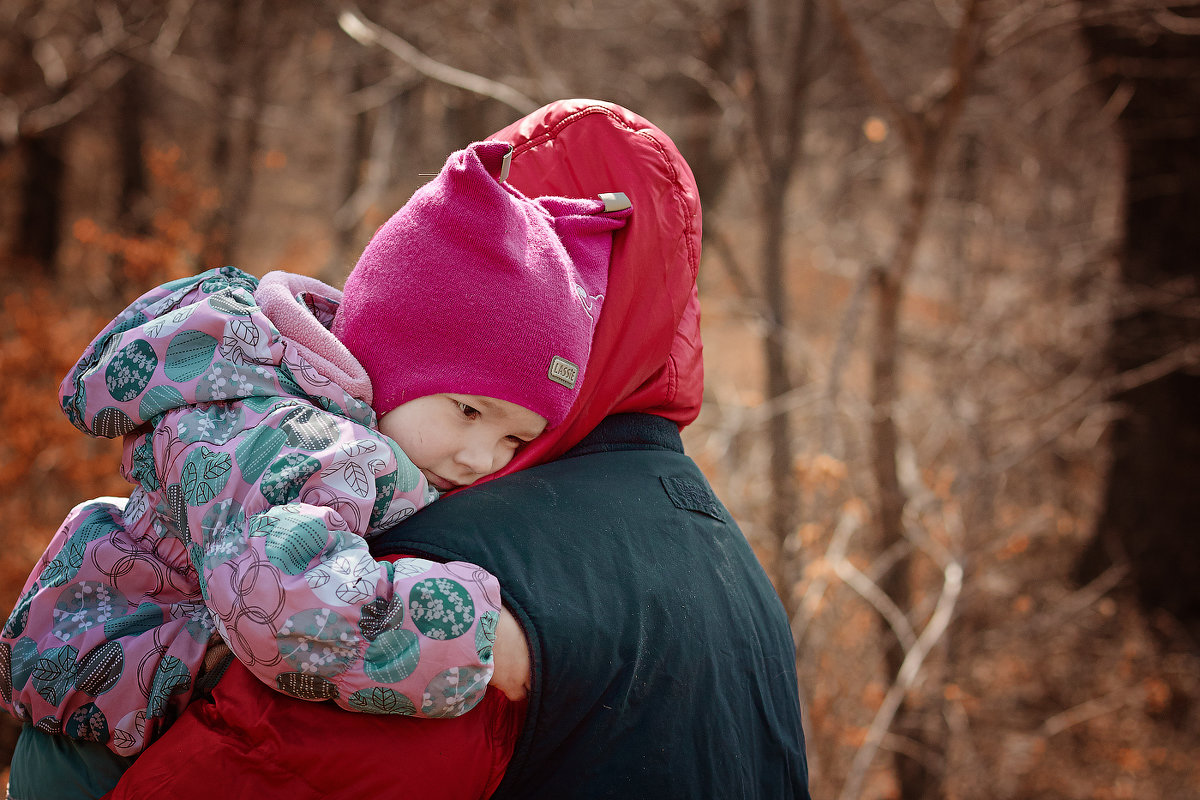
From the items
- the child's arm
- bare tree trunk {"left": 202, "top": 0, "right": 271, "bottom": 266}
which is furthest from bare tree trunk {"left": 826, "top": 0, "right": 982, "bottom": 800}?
bare tree trunk {"left": 202, "top": 0, "right": 271, "bottom": 266}

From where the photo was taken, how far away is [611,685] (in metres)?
1.18

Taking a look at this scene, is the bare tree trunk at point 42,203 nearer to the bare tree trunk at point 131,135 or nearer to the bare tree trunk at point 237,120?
the bare tree trunk at point 131,135

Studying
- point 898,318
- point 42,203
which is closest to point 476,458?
point 898,318

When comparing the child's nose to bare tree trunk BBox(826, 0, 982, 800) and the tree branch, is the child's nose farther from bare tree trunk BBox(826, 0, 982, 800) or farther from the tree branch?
bare tree trunk BBox(826, 0, 982, 800)

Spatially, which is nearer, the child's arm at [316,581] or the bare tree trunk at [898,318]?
the child's arm at [316,581]

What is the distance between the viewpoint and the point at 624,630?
119 cm

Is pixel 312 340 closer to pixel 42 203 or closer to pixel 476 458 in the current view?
pixel 476 458

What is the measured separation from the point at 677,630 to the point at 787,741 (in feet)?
1.04

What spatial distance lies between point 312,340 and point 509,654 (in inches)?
20.2

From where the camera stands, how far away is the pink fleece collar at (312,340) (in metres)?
1.28

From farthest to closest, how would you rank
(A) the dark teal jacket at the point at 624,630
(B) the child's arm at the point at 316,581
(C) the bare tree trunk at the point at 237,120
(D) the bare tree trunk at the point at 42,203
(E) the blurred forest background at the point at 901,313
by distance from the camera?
1. (D) the bare tree trunk at the point at 42,203
2. (C) the bare tree trunk at the point at 237,120
3. (E) the blurred forest background at the point at 901,313
4. (A) the dark teal jacket at the point at 624,630
5. (B) the child's arm at the point at 316,581

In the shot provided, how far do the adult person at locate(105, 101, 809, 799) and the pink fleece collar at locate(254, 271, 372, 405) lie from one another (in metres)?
0.21

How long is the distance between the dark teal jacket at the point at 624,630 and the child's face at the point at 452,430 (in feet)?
0.21

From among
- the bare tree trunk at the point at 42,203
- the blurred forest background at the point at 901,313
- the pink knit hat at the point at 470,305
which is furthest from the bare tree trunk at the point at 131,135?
the pink knit hat at the point at 470,305
